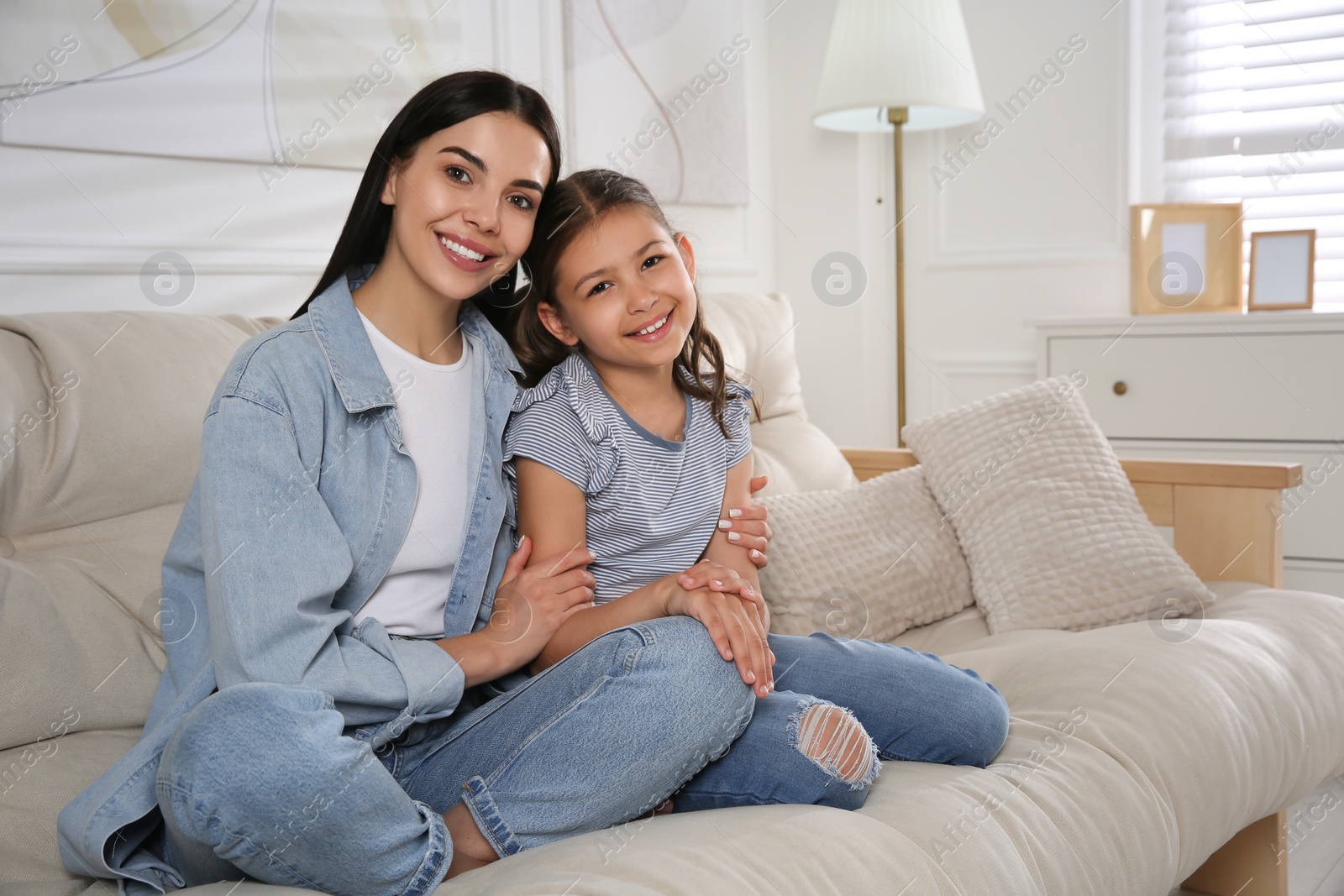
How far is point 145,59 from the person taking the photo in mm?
1617

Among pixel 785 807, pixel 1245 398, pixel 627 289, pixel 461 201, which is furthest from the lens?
pixel 1245 398

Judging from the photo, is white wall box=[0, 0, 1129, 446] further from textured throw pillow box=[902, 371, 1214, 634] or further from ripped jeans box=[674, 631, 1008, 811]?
ripped jeans box=[674, 631, 1008, 811]

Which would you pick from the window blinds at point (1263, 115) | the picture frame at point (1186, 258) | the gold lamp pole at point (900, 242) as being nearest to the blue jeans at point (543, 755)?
the gold lamp pole at point (900, 242)

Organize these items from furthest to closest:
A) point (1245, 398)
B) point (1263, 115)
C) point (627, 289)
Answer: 1. point (1263, 115)
2. point (1245, 398)
3. point (627, 289)

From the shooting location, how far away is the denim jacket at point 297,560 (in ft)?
3.02

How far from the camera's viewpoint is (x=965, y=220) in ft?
10.0

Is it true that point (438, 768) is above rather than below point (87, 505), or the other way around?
below

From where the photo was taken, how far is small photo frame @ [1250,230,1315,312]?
2504mm

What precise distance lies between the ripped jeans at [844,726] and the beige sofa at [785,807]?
3 cm

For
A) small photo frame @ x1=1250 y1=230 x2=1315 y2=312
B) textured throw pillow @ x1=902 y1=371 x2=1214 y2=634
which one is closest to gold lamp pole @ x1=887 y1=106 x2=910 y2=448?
small photo frame @ x1=1250 y1=230 x2=1315 y2=312

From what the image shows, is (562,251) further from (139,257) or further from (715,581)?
(139,257)

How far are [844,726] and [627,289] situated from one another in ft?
1.71

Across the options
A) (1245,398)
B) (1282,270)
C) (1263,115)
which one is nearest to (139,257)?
(1245,398)

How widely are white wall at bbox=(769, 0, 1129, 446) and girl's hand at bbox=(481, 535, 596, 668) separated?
2086 millimetres
